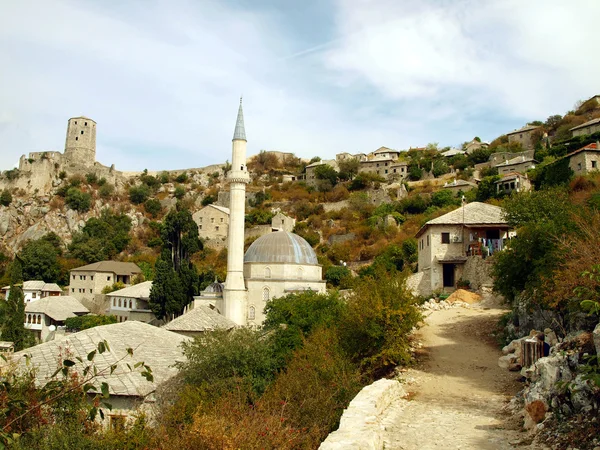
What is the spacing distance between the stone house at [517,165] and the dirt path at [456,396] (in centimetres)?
3414

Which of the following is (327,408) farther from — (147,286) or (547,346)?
(147,286)

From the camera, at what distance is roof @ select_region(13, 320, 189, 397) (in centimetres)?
1169

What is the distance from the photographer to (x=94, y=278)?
44625 millimetres

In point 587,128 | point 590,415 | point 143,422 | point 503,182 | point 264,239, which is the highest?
point 587,128

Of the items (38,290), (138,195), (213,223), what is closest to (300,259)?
(38,290)

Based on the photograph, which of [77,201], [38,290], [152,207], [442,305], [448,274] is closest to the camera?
[442,305]

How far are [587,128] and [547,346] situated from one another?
139ft

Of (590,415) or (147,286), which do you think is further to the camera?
(147,286)

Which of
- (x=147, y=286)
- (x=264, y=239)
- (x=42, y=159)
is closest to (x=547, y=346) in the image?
(x=264, y=239)

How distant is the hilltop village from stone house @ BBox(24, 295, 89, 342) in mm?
175

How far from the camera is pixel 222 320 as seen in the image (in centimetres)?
2167

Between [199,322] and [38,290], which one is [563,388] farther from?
[38,290]

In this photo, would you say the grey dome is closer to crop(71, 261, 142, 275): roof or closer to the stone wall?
Answer: the stone wall

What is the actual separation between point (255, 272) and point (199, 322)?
628 centimetres
